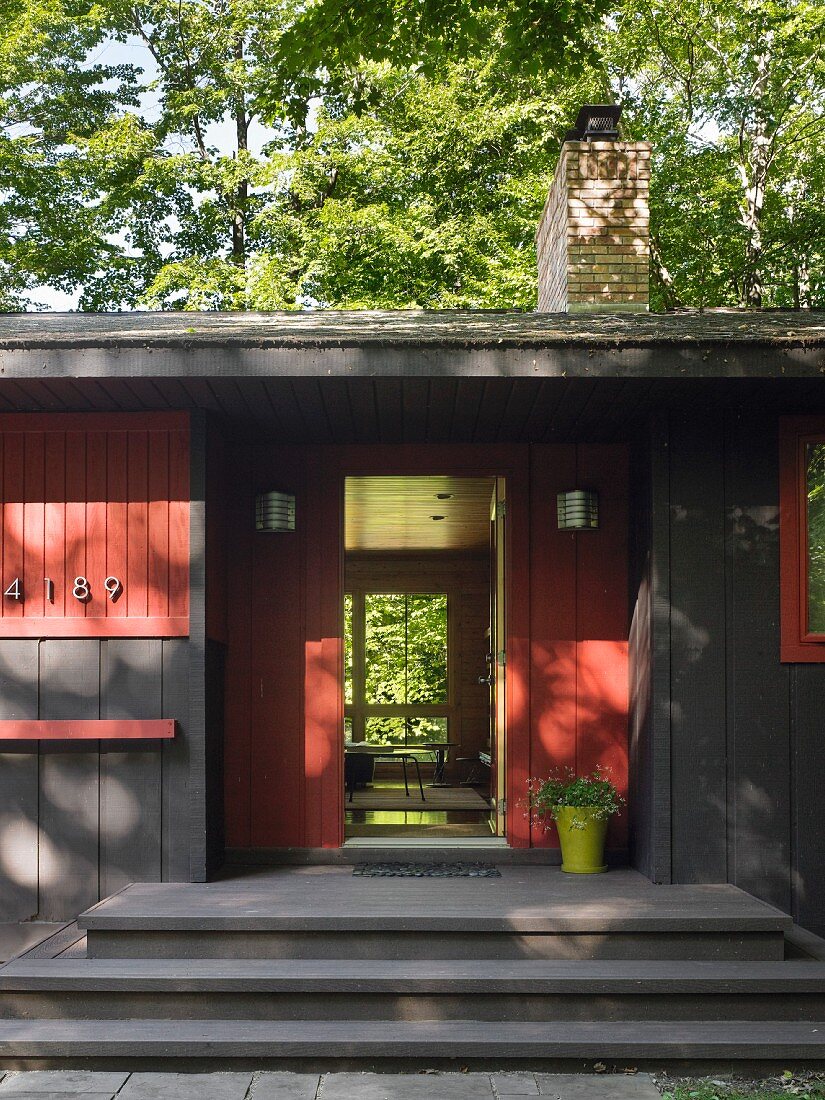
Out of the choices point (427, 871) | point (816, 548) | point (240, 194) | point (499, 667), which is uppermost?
point (240, 194)

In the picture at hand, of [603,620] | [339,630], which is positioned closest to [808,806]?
[603,620]

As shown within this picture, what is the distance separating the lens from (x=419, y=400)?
17.2 ft

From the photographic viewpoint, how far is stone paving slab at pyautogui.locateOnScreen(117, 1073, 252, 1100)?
12.6 ft

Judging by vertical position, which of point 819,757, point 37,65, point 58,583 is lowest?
point 819,757

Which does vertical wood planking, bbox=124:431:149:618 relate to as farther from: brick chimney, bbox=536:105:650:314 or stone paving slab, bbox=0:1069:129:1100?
brick chimney, bbox=536:105:650:314

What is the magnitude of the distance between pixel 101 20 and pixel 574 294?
12702mm

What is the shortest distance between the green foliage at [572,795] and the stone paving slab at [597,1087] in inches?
62.1

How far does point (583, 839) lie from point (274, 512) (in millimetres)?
2237

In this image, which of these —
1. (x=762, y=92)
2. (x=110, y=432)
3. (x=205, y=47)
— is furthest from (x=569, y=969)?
(x=205, y=47)

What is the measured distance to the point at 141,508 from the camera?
17.7 feet

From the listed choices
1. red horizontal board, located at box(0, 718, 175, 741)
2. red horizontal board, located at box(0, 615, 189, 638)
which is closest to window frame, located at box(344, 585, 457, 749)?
red horizontal board, located at box(0, 615, 189, 638)

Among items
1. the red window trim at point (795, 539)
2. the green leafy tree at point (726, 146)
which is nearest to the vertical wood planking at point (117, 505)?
A: the red window trim at point (795, 539)

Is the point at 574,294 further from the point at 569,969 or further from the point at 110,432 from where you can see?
the point at 569,969

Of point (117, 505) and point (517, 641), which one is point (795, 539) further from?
point (117, 505)
